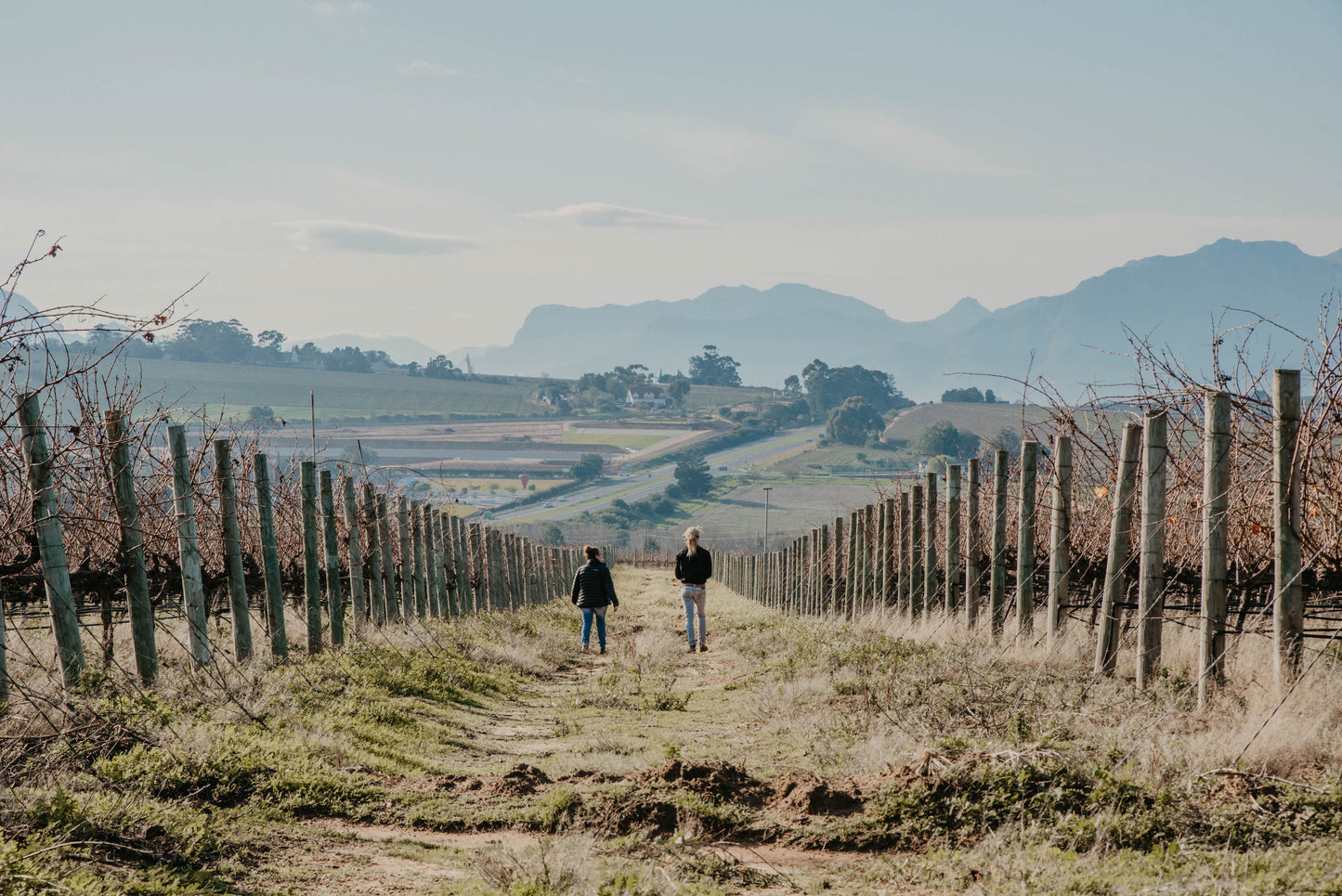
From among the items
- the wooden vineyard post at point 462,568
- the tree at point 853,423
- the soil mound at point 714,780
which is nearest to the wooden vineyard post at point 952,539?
the soil mound at point 714,780

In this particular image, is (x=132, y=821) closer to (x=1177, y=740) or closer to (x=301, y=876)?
(x=301, y=876)

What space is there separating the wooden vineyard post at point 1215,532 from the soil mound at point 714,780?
10.0 ft

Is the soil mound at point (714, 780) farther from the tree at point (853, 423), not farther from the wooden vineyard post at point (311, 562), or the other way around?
the tree at point (853, 423)

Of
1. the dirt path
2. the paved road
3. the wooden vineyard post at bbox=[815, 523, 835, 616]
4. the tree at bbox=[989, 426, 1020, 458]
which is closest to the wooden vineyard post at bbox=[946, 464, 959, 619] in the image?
the tree at bbox=[989, 426, 1020, 458]

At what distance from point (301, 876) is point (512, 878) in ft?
3.42

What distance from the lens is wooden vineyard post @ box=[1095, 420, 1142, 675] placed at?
7.68 meters

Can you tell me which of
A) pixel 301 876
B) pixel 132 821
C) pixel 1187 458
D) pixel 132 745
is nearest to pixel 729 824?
pixel 301 876

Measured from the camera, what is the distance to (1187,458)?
964cm

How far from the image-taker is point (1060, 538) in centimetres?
918

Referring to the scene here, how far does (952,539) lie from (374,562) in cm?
756

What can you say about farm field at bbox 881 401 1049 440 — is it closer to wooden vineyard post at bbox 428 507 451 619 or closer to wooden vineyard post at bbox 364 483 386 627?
wooden vineyard post at bbox 428 507 451 619

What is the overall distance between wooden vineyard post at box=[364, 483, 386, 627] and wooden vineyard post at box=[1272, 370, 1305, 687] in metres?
10.1

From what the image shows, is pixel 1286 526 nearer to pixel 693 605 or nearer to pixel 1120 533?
pixel 1120 533

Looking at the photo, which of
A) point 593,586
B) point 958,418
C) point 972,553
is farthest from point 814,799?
point 958,418
